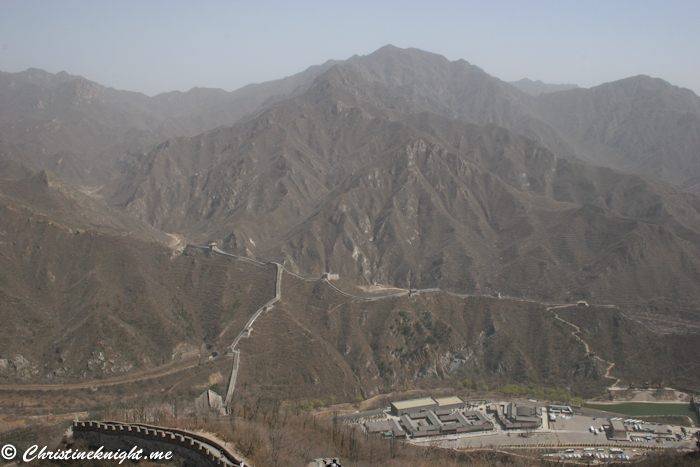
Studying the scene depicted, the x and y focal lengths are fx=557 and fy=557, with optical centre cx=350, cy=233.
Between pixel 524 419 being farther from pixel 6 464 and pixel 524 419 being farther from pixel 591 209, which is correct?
pixel 591 209

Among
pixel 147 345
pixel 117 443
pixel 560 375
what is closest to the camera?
pixel 117 443

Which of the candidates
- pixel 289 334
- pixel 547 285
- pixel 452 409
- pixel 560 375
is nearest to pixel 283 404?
pixel 289 334

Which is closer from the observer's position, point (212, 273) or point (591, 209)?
point (212, 273)
